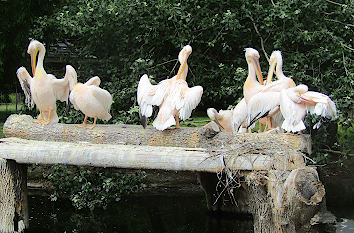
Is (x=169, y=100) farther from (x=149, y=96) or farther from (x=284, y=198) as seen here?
(x=284, y=198)

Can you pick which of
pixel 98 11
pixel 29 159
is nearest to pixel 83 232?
pixel 29 159

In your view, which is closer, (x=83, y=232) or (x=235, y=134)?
(x=235, y=134)

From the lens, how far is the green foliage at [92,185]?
746 centimetres

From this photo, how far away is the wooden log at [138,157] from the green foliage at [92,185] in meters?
1.65

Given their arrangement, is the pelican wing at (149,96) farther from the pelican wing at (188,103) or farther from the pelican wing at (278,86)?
the pelican wing at (278,86)

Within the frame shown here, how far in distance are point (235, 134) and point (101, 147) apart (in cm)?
143

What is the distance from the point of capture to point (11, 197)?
6086 millimetres

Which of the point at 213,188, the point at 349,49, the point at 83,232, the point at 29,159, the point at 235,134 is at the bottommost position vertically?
the point at 83,232

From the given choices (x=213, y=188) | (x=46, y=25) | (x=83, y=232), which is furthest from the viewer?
(x=46, y=25)

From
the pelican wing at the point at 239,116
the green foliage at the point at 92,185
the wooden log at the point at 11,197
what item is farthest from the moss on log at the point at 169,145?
the green foliage at the point at 92,185

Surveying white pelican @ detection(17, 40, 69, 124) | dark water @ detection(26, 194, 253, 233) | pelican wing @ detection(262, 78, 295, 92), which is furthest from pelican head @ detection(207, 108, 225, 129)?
white pelican @ detection(17, 40, 69, 124)

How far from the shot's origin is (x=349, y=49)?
7984 mm

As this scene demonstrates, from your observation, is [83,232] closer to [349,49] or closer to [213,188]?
[213,188]

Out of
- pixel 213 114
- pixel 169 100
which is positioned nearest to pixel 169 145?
pixel 169 100
